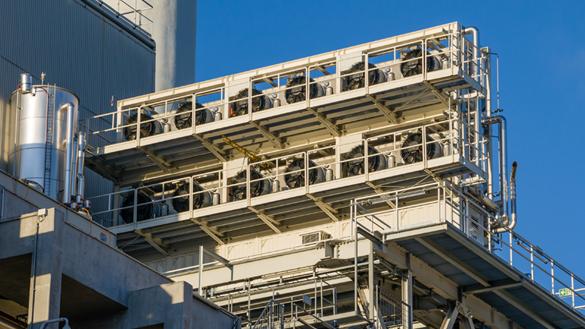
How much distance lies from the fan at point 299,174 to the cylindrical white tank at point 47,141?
22.9ft

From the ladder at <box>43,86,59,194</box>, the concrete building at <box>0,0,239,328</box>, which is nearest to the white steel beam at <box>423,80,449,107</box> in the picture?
the ladder at <box>43,86,59,194</box>

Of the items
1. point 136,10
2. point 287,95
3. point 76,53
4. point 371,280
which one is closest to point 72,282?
point 371,280

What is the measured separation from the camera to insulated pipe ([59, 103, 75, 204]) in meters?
50.7

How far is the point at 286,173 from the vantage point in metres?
55.2

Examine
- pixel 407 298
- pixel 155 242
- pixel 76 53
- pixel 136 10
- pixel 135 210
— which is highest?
pixel 136 10

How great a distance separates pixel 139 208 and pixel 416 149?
31.0 feet

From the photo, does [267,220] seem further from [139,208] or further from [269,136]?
[139,208]

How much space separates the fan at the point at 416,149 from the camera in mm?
53406

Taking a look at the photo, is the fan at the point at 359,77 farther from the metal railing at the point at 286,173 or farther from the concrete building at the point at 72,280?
the concrete building at the point at 72,280

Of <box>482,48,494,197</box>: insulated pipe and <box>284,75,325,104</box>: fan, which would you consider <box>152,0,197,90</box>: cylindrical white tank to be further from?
<box>482,48,494,197</box>: insulated pipe

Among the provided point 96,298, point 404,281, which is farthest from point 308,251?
point 96,298

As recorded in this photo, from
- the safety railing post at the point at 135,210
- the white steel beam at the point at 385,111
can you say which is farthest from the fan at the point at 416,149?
the safety railing post at the point at 135,210

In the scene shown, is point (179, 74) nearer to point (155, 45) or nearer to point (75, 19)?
point (155, 45)

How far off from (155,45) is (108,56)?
14.6 ft
